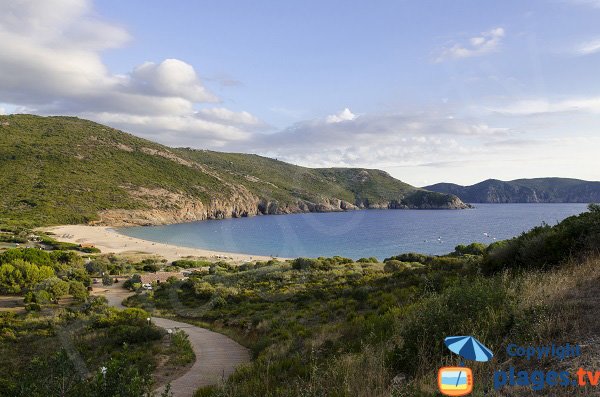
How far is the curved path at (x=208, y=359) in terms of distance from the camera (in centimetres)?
1045

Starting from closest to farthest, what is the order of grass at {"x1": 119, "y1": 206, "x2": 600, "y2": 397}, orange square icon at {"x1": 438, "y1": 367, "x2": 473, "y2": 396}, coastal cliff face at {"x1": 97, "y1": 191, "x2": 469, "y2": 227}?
1. orange square icon at {"x1": 438, "y1": 367, "x2": 473, "y2": 396}
2. grass at {"x1": 119, "y1": 206, "x2": 600, "y2": 397}
3. coastal cliff face at {"x1": 97, "y1": 191, "x2": 469, "y2": 227}

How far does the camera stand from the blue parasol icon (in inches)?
134

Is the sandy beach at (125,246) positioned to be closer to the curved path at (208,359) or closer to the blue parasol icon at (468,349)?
the curved path at (208,359)

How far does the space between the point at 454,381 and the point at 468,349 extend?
34cm

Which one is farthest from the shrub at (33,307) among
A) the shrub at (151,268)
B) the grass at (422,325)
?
the shrub at (151,268)

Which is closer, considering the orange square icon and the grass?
the orange square icon

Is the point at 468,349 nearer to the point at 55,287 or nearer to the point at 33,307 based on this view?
the point at 33,307

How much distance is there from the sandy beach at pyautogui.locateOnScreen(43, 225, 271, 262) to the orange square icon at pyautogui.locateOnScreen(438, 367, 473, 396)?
66.0 metres

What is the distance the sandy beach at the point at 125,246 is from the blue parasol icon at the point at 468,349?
65.9 meters

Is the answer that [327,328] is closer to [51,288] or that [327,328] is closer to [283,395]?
[283,395]

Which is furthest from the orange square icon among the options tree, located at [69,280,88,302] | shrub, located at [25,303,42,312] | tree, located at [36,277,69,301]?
tree, located at [36,277,69,301]

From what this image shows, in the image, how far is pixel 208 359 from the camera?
44.3 feet

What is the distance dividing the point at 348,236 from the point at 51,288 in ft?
300

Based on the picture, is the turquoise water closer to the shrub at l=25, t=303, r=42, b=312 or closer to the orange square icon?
the shrub at l=25, t=303, r=42, b=312
